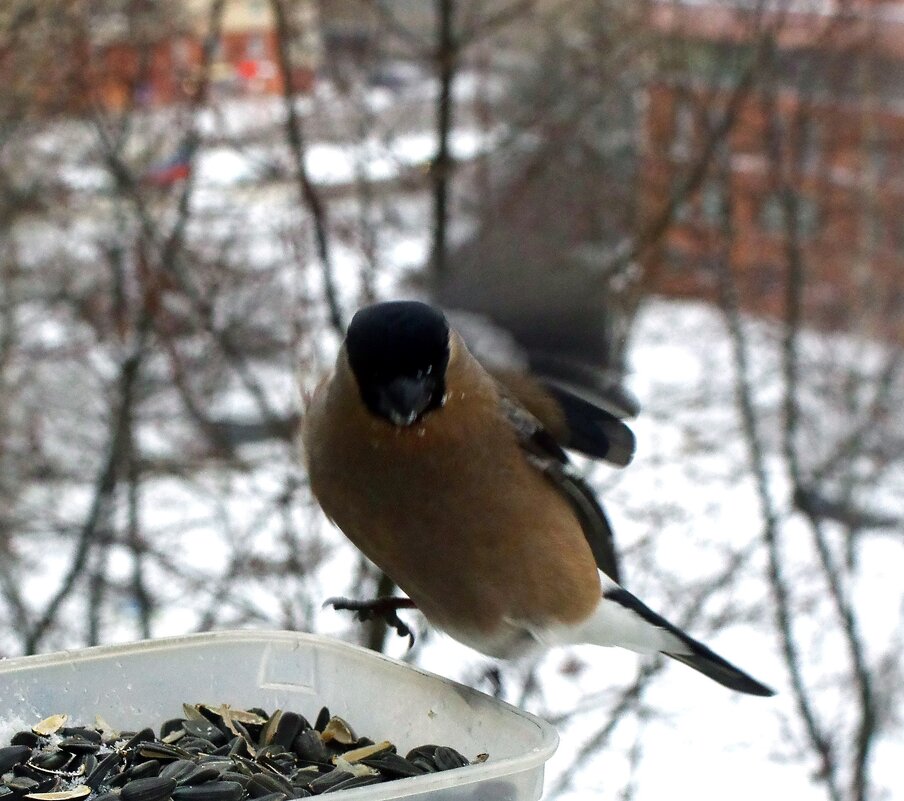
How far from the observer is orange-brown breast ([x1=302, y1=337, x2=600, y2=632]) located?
1.69m

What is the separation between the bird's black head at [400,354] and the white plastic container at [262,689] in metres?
0.33

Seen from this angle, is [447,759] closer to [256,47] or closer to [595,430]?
[595,430]

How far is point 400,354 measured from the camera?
1515 mm

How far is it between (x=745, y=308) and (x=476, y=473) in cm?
366

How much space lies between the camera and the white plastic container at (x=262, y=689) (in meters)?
1.47

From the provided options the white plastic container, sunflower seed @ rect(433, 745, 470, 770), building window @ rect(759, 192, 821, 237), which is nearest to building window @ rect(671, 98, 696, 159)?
building window @ rect(759, 192, 821, 237)

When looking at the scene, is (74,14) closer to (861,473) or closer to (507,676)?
(507,676)

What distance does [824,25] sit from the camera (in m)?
4.67

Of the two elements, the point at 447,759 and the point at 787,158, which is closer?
the point at 447,759

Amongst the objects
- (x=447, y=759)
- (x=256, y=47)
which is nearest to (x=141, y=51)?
(x=256, y=47)

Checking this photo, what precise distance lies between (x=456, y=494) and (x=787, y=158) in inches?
150

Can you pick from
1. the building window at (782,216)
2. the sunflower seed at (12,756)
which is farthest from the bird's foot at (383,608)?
the building window at (782,216)

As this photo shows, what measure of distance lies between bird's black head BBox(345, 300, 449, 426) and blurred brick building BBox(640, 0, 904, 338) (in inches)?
112

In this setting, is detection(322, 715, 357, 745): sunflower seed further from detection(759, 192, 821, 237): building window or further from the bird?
detection(759, 192, 821, 237): building window
